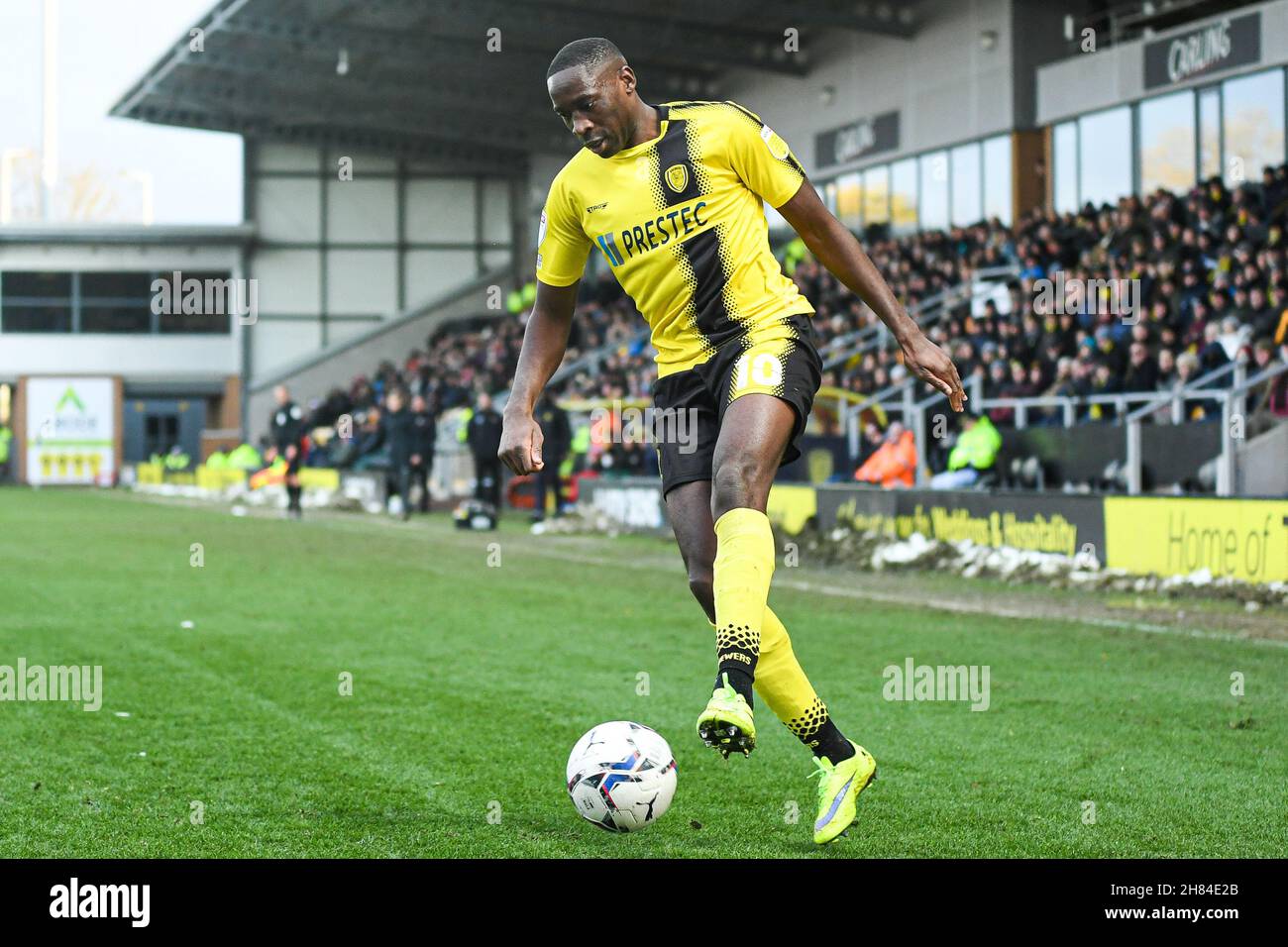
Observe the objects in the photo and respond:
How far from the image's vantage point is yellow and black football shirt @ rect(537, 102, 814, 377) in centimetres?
496

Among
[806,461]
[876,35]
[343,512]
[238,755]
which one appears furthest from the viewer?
[876,35]

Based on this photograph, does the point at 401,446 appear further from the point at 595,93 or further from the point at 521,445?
the point at 595,93

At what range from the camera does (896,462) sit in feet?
58.7

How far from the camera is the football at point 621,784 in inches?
186

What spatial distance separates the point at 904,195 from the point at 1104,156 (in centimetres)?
573

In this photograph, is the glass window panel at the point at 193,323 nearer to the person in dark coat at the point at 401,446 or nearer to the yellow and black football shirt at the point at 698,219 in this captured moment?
the person in dark coat at the point at 401,446

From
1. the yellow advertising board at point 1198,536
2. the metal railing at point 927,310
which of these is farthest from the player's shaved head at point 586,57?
the metal railing at point 927,310

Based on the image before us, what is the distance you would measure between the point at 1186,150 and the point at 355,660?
786 inches

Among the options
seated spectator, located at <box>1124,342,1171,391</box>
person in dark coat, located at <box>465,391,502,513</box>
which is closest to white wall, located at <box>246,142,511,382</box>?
person in dark coat, located at <box>465,391,502,513</box>

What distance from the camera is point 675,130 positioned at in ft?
16.4

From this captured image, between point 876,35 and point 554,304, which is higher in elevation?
point 876,35

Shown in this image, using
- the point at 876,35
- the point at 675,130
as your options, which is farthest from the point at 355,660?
the point at 876,35

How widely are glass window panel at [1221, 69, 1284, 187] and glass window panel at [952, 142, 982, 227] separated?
5.98 metres

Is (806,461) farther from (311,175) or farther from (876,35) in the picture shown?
(311,175)
